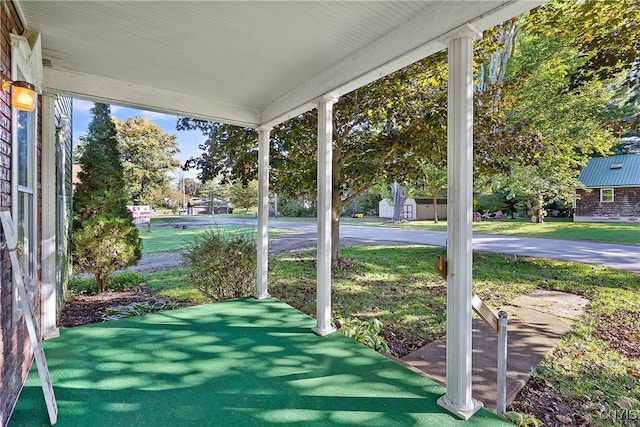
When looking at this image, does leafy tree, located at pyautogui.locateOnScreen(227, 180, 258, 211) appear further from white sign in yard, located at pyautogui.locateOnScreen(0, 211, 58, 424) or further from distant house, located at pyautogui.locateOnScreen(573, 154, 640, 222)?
distant house, located at pyautogui.locateOnScreen(573, 154, 640, 222)

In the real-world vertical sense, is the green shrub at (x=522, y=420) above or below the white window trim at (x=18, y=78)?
below

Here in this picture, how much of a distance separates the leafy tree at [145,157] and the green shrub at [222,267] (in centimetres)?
154

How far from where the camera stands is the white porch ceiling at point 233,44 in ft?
6.32

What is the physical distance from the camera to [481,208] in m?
9.16

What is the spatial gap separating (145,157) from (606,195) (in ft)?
23.4

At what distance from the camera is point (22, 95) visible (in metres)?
1.72

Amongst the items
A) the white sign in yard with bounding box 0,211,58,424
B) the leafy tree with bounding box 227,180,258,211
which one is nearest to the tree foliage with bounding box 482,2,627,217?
the leafy tree with bounding box 227,180,258,211

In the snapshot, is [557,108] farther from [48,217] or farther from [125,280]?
[125,280]

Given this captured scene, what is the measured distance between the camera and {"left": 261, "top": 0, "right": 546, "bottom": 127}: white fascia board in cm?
173

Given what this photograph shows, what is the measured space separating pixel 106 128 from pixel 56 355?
12.6ft

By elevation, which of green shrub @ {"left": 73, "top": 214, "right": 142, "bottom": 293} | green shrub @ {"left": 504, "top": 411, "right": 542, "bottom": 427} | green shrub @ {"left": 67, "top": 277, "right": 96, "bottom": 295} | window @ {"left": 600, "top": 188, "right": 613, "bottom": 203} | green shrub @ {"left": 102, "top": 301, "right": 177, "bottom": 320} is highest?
window @ {"left": 600, "top": 188, "right": 613, "bottom": 203}

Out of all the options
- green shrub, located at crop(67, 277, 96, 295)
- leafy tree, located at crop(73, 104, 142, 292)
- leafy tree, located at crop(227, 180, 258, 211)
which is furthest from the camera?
leafy tree, located at crop(227, 180, 258, 211)

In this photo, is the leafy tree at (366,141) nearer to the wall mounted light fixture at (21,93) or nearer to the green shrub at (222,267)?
the green shrub at (222,267)

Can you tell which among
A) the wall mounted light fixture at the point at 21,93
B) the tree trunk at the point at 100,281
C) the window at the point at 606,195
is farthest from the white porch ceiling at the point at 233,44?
the window at the point at 606,195
